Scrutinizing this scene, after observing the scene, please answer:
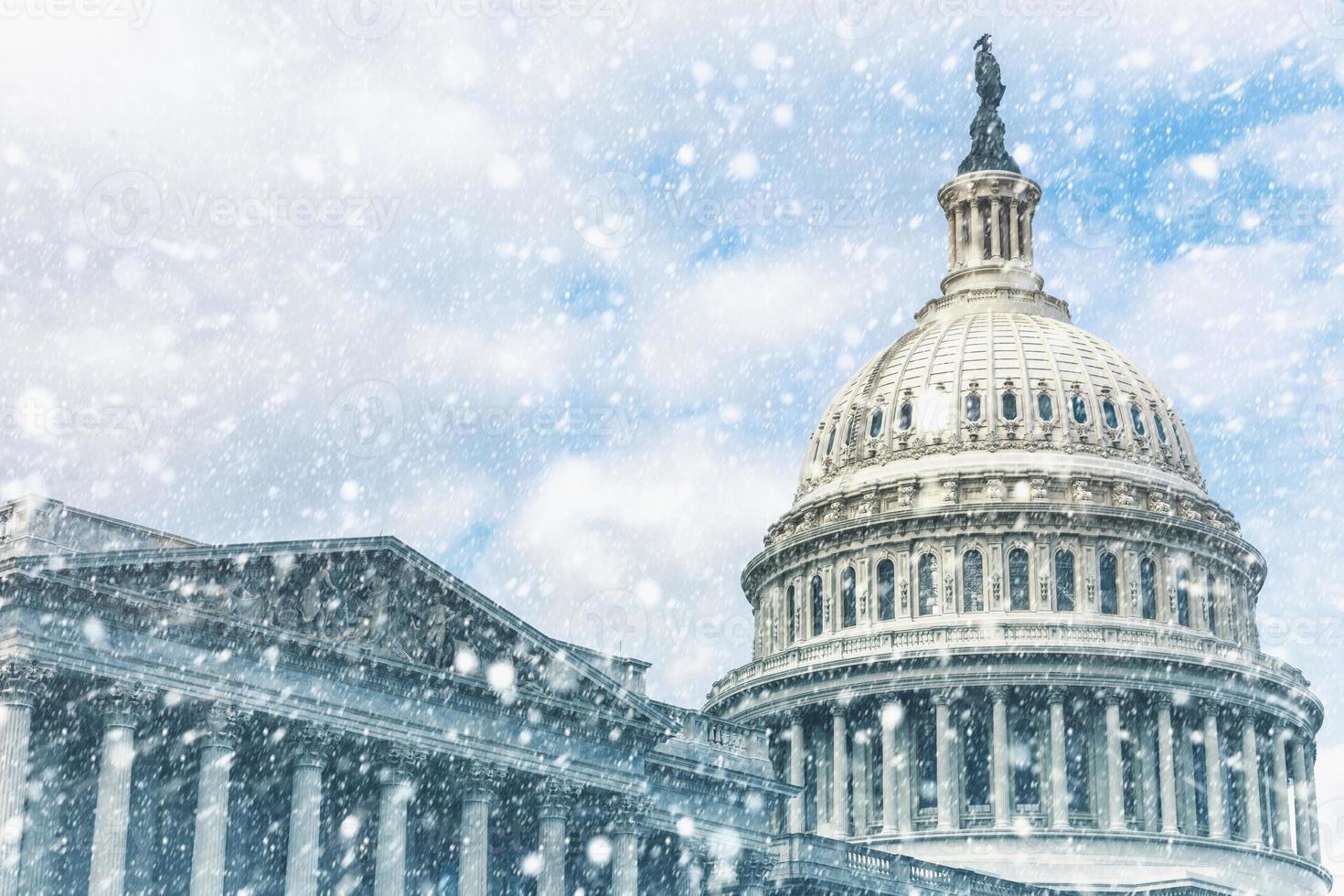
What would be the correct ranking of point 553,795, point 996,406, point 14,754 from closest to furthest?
point 14,754 → point 553,795 → point 996,406

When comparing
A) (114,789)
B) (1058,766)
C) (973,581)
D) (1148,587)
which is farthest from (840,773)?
(114,789)

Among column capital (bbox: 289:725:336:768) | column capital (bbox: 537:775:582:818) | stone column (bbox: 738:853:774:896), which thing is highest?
column capital (bbox: 289:725:336:768)

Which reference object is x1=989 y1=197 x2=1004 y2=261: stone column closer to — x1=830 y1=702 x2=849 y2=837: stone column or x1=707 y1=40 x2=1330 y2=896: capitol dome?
x1=707 y1=40 x2=1330 y2=896: capitol dome

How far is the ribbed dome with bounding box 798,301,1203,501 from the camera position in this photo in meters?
96.9

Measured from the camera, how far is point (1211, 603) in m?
95.6

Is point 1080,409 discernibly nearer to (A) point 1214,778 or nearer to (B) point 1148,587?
(B) point 1148,587

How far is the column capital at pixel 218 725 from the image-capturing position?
45.8 metres

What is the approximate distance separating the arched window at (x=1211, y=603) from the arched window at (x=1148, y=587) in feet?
8.30

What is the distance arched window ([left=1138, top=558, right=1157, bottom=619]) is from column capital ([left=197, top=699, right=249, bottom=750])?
55.2 meters

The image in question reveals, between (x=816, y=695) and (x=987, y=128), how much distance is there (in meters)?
33.0

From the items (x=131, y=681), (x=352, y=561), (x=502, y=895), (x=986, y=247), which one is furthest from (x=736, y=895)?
(x=986, y=247)

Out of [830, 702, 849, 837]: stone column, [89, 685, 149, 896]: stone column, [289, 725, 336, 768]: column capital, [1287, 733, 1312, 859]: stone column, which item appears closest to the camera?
[89, 685, 149, 896]: stone column

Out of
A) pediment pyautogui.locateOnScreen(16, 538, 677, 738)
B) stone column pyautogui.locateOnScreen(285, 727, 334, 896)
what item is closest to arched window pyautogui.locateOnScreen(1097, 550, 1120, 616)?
pediment pyautogui.locateOnScreen(16, 538, 677, 738)

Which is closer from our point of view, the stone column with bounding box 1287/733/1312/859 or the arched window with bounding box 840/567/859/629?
the stone column with bounding box 1287/733/1312/859
